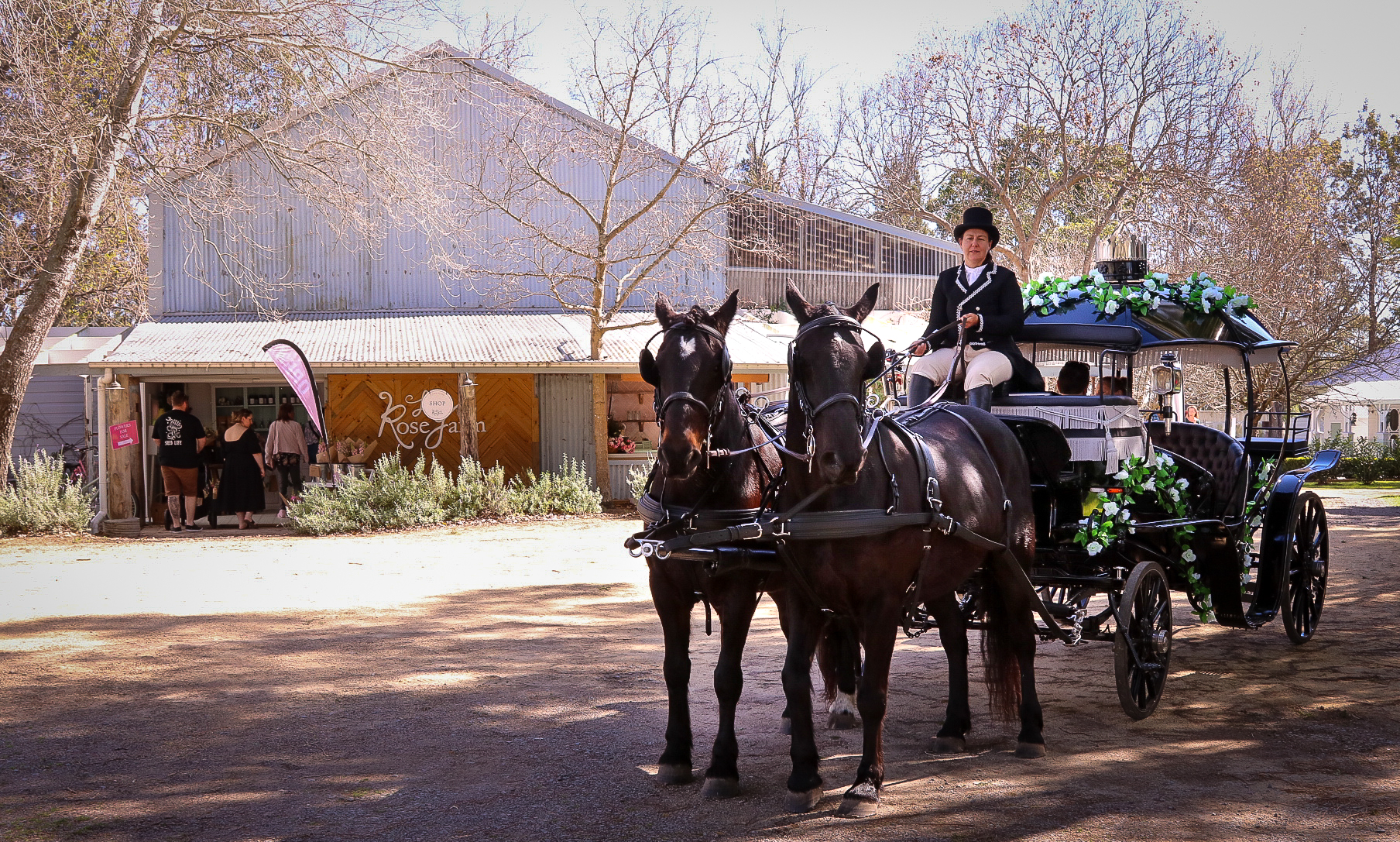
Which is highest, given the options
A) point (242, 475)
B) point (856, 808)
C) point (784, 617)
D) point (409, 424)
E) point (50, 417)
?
point (50, 417)

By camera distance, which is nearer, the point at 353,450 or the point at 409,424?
the point at 353,450

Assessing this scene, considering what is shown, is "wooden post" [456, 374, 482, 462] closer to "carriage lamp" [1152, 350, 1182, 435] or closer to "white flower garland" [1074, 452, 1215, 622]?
"carriage lamp" [1152, 350, 1182, 435]

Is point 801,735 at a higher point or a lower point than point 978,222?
lower

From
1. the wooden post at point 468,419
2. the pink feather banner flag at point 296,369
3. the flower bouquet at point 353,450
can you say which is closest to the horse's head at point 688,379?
the pink feather banner flag at point 296,369

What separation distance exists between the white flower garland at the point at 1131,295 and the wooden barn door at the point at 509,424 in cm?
1547

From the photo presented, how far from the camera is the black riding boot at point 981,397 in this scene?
21.2 ft

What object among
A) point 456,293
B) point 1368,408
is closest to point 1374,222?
point 1368,408

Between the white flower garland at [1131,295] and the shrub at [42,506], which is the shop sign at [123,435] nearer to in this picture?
the shrub at [42,506]

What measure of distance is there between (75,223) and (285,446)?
189 inches

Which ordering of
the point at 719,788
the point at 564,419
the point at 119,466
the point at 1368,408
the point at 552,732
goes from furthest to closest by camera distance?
the point at 1368,408 → the point at 564,419 → the point at 119,466 → the point at 552,732 → the point at 719,788

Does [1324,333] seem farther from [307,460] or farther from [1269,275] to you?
[307,460]

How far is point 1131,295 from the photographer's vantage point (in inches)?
282

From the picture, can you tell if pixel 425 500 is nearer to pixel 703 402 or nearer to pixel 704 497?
pixel 704 497

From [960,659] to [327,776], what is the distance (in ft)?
10.7
